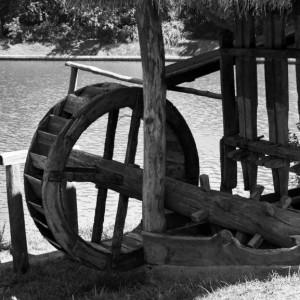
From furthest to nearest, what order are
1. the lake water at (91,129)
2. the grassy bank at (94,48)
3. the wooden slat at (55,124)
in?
the grassy bank at (94,48), the lake water at (91,129), the wooden slat at (55,124)

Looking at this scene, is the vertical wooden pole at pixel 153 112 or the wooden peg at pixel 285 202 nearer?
the vertical wooden pole at pixel 153 112

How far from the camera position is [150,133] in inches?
241

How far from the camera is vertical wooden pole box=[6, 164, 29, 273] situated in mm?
7125

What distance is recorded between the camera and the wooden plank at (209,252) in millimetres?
5855

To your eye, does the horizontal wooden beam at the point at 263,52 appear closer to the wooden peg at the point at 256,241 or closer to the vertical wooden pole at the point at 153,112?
the vertical wooden pole at the point at 153,112

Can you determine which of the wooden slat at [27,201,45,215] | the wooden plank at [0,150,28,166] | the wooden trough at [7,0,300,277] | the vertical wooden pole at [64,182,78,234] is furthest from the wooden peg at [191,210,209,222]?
the vertical wooden pole at [64,182,78,234]

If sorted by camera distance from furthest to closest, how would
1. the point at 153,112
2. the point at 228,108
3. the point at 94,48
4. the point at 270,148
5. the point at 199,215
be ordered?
the point at 94,48 → the point at 228,108 → the point at 270,148 → the point at 199,215 → the point at 153,112

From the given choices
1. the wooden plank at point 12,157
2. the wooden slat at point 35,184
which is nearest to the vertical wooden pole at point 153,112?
the wooden slat at point 35,184

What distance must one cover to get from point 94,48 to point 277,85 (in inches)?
1167

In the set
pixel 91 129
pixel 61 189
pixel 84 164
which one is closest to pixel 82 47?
pixel 91 129

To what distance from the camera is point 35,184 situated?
6.86 m

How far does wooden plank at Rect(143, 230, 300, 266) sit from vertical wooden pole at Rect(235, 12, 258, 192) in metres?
1.08

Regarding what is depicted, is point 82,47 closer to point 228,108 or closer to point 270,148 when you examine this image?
point 228,108

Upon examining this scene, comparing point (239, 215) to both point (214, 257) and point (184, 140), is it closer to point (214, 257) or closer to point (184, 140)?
point (214, 257)
